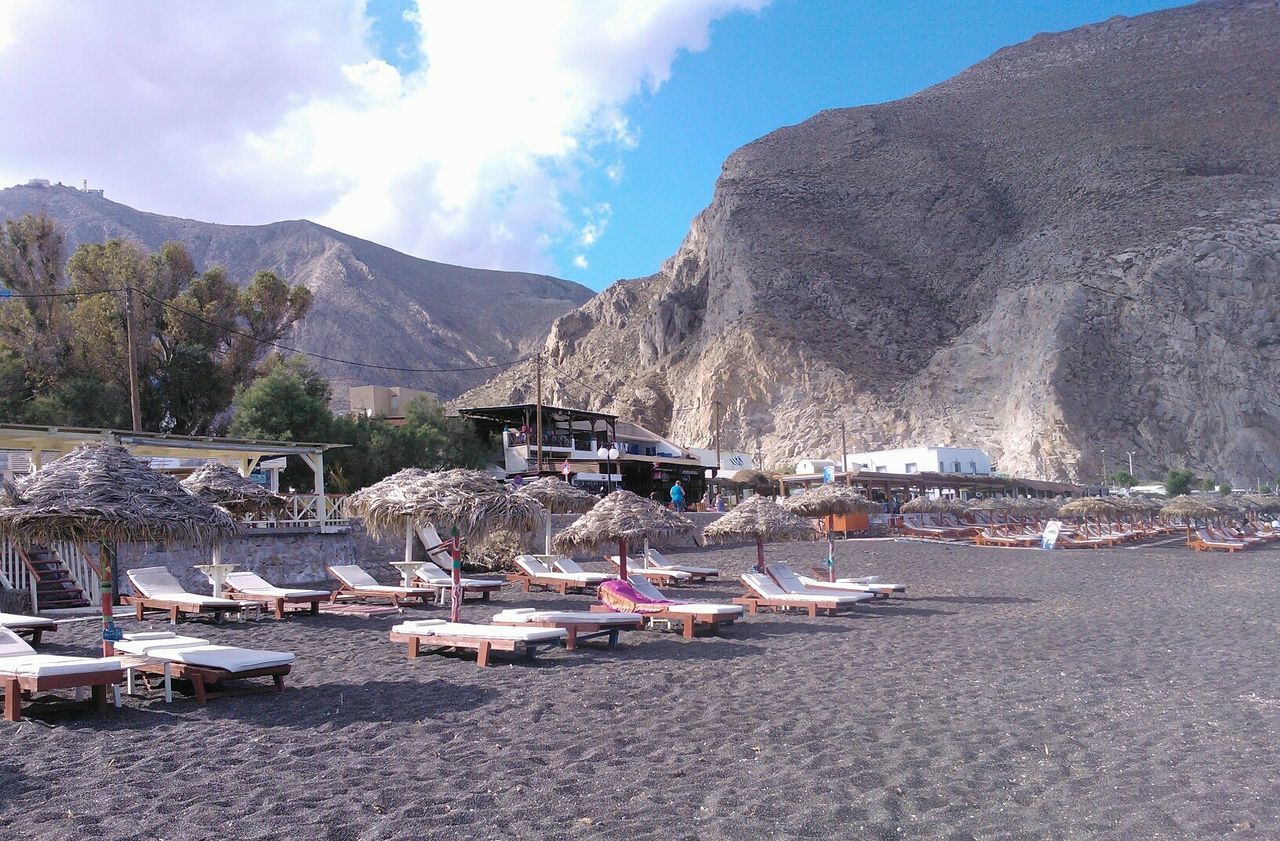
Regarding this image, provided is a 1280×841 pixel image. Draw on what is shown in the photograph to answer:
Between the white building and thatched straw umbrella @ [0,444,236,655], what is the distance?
1452 inches

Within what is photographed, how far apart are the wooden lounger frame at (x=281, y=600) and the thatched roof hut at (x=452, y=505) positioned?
1269 millimetres

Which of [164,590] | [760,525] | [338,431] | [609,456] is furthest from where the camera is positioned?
[609,456]

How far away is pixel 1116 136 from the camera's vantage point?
68812 millimetres

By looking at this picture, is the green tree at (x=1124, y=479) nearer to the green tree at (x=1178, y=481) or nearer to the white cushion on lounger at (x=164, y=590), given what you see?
the green tree at (x=1178, y=481)

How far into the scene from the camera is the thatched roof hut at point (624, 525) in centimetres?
1192

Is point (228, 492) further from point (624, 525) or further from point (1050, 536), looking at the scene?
point (1050, 536)

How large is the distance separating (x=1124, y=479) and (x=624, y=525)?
4284 cm

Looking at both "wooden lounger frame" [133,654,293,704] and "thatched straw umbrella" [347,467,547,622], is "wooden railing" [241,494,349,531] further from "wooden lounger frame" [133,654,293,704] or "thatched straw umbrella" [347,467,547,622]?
"wooden lounger frame" [133,654,293,704]

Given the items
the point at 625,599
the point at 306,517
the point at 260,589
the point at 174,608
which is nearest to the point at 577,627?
the point at 625,599

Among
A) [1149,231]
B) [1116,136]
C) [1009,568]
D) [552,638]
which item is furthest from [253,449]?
[1116,136]

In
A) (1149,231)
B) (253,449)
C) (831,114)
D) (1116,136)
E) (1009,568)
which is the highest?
(831,114)

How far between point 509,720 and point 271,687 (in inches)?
81.8

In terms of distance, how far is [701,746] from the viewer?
18.1 feet

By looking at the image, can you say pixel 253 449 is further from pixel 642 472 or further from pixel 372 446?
pixel 642 472
